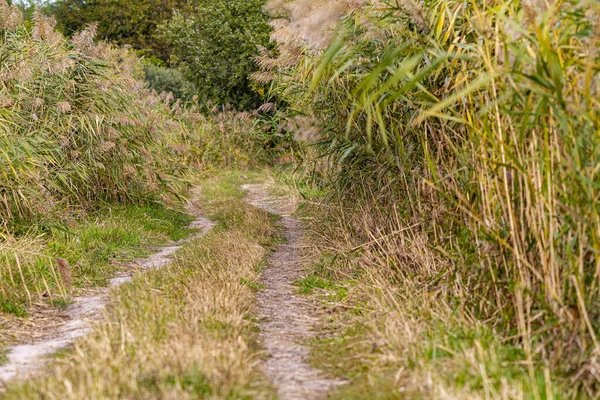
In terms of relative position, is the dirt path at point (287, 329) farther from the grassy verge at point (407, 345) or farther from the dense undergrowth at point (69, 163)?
the dense undergrowth at point (69, 163)

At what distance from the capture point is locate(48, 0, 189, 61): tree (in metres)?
37.4

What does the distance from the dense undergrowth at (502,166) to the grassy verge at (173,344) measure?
A: 3.71 ft

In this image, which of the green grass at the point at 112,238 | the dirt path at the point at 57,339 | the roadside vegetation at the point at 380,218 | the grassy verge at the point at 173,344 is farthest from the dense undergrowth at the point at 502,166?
the green grass at the point at 112,238

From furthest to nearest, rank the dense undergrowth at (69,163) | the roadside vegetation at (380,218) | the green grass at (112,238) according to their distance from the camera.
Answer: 1. the green grass at (112,238)
2. the dense undergrowth at (69,163)
3. the roadside vegetation at (380,218)

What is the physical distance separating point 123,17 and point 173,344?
3684 centimetres

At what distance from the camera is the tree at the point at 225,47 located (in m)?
21.7

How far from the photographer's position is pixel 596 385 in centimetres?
316

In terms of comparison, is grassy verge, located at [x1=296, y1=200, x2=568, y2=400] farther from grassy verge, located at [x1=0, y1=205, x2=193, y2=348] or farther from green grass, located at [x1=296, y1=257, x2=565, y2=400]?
grassy verge, located at [x1=0, y1=205, x2=193, y2=348]

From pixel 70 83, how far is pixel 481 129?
21.1 feet

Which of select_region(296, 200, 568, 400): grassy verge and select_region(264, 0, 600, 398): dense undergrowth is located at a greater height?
select_region(264, 0, 600, 398): dense undergrowth

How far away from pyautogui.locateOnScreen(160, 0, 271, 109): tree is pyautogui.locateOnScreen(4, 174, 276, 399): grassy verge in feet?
51.9

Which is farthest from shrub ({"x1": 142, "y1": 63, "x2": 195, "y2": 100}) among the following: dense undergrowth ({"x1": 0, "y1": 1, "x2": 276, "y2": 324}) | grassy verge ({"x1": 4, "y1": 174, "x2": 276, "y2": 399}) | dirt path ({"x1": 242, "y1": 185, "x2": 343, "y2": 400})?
grassy verge ({"x1": 4, "y1": 174, "x2": 276, "y2": 399})

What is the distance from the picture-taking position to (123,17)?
37.9m

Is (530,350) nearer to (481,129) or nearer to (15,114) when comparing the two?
(481,129)
